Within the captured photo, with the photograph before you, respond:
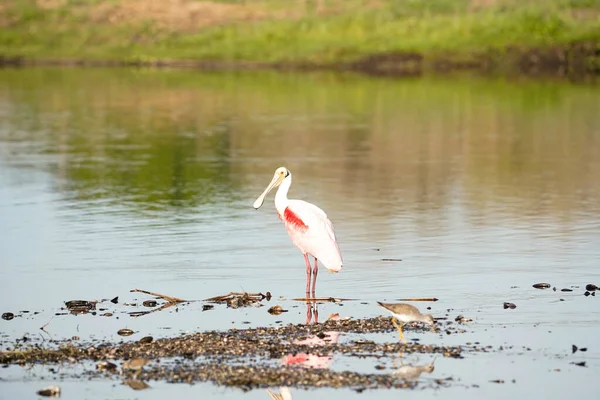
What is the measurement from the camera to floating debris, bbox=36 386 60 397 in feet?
43.7

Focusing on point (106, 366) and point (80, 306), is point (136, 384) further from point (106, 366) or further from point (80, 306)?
point (80, 306)

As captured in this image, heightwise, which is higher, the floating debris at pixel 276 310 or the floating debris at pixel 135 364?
the floating debris at pixel 135 364

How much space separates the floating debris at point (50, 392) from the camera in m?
13.3

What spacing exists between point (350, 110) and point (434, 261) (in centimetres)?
3716

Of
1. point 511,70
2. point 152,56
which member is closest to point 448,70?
point 511,70

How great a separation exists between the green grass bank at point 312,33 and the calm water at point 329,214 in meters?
38.7

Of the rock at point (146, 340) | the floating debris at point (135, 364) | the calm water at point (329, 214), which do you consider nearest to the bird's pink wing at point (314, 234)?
the calm water at point (329, 214)

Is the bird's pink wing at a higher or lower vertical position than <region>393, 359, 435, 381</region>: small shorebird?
higher

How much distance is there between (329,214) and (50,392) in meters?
13.8

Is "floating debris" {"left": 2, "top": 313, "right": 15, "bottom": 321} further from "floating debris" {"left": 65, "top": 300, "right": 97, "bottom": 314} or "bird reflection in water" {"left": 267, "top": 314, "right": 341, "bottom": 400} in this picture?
"bird reflection in water" {"left": 267, "top": 314, "right": 341, "bottom": 400}

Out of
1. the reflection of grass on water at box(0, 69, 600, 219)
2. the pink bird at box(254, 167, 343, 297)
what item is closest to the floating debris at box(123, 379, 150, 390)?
the pink bird at box(254, 167, 343, 297)

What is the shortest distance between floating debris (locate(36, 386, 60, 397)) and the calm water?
18cm

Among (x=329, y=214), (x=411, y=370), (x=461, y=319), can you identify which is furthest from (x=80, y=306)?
(x=329, y=214)

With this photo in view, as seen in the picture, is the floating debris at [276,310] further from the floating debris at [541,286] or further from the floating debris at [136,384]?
the floating debris at [541,286]
